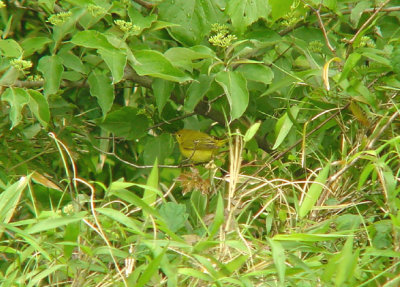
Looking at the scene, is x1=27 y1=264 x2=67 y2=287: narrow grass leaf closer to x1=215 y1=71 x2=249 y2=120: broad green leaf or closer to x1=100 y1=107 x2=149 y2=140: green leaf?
x1=215 y1=71 x2=249 y2=120: broad green leaf

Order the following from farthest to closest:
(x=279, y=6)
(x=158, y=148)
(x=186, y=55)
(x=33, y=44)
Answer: (x=158, y=148) < (x=33, y=44) < (x=186, y=55) < (x=279, y=6)

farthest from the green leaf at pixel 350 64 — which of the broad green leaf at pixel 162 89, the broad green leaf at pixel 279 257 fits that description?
the broad green leaf at pixel 279 257

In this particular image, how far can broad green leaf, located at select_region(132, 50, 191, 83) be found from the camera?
117 inches

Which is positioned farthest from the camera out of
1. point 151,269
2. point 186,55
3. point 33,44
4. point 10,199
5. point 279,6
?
point 33,44

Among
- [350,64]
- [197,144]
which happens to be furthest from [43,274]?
[197,144]

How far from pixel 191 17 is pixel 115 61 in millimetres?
545

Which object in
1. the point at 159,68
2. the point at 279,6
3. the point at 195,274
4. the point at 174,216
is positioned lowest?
the point at 174,216

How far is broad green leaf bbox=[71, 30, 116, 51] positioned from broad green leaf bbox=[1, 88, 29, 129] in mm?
303

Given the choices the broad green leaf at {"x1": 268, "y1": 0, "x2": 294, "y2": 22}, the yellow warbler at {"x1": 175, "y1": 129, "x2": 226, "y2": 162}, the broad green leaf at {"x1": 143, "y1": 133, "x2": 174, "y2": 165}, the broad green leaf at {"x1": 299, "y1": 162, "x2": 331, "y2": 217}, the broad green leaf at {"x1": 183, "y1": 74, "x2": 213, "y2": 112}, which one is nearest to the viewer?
the broad green leaf at {"x1": 299, "y1": 162, "x2": 331, "y2": 217}

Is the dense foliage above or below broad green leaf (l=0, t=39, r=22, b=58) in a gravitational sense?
below

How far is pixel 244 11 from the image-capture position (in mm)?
3074

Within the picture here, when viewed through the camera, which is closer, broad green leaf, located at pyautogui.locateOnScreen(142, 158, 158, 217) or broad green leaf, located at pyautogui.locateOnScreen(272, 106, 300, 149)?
broad green leaf, located at pyautogui.locateOnScreen(142, 158, 158, 217)

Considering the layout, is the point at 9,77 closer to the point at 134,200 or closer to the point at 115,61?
the point at 115,61

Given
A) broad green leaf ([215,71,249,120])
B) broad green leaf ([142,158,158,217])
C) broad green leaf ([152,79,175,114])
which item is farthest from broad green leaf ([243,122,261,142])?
broad green leaf ([152,79,175,114])
